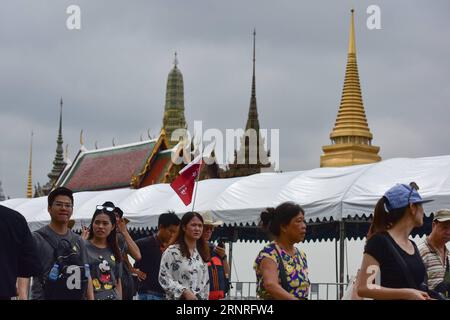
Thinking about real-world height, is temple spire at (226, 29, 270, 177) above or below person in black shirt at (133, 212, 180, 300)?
above

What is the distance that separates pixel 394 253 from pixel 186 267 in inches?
111

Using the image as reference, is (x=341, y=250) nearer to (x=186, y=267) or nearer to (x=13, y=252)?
(x=186, y=267)

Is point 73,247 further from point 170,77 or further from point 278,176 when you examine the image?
point 170,77

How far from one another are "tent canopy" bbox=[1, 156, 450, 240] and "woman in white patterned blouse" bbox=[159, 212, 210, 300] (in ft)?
18.4

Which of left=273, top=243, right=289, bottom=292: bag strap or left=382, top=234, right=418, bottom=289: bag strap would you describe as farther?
left=273, top=243, right=289, bottom=292: bag strap

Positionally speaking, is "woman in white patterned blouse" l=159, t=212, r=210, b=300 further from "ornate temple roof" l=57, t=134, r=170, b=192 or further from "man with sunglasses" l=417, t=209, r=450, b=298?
"ornate temple roof" l=57, t=134, r=170, b=192

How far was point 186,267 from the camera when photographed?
709cm

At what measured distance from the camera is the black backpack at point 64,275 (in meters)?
6.39

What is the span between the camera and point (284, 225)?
19.0ft

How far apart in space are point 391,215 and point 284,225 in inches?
44.5

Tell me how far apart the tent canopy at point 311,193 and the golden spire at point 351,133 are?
26.2 m

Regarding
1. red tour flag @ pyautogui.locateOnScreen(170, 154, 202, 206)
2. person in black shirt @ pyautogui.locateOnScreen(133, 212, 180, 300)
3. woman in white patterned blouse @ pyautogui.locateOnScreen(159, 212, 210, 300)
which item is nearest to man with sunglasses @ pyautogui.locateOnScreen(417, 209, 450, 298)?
woman in white patterned blouse @ pyautogui.locateOnScreen(159, 212, 210, 300)

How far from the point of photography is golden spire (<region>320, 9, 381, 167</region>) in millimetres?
44312

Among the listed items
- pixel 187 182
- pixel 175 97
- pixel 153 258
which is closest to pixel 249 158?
pixel 175 97
